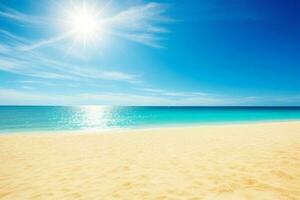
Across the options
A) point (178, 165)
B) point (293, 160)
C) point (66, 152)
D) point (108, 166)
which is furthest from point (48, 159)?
point (293, 160)

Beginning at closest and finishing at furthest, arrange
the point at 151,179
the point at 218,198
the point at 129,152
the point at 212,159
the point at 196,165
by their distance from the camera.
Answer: the point at 218,198, the point at 151,179, the point at 196,165, the point at 212,159, the point at 129,152

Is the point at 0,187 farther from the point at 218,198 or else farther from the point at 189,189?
the point at 218,198

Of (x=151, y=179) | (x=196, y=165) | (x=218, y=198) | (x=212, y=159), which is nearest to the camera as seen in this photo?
(x=218, y=198)

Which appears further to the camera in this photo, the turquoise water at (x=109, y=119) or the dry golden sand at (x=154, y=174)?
the turquoise water at (x=109, y=119)

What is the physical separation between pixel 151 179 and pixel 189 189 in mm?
1080

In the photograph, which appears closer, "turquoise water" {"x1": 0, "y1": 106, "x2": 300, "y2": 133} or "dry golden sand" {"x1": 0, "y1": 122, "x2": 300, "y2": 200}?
"dry golden sand" {"x1": 0, "y1": 122, "x2": 300, "y2": 200}

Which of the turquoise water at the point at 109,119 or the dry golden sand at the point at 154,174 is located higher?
the dry golden sand at the point at 154,174

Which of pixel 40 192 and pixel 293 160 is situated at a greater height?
pixel 293 160

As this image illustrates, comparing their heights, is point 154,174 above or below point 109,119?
above

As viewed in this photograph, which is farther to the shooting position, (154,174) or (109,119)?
(109,119)

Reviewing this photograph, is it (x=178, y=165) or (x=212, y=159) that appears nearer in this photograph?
(x=178, y=165)

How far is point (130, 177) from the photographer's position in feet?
15.2

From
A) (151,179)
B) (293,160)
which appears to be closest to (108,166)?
(151,179)

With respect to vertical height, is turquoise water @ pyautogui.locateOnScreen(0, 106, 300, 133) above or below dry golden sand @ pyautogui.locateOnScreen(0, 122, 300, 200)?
below
